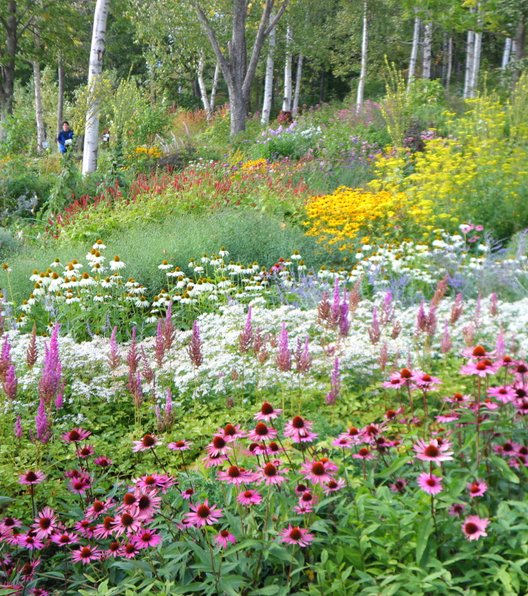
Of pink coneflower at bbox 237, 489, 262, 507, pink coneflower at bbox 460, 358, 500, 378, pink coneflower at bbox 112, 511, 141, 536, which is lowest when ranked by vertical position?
pink coneflower at bbox 112, 511, 141, 536

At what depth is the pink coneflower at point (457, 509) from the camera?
2088 millimetres

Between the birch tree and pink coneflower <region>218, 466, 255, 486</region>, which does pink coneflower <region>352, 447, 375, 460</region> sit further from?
the birch tree

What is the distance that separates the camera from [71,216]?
8.90m

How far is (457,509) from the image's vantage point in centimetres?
209

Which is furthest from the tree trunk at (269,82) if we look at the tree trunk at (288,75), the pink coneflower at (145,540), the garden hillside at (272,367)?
the pink coneflower at (145,540)

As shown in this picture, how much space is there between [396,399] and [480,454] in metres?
1.39

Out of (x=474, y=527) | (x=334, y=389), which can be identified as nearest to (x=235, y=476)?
(x=474, y=527)

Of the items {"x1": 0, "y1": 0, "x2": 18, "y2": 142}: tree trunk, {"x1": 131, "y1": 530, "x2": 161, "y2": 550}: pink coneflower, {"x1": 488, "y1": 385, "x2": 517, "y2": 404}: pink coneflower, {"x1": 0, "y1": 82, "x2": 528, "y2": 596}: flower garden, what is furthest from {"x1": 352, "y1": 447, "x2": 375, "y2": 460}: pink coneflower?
{"x1": 0, "y1": 0, "x2": 18, "y2": 142}: tree trunk

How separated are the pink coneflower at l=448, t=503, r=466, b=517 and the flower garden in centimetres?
1

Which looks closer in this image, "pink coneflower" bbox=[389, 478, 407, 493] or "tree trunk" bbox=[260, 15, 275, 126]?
"pink coneflower" bbox=[389, 478, 407, 493]

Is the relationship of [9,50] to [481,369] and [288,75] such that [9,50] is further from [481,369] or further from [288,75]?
[481,369]

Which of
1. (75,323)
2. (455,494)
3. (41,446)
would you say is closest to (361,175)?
(75,323)

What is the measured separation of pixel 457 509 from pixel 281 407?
174cm

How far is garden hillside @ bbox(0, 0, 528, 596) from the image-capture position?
2105 mm
